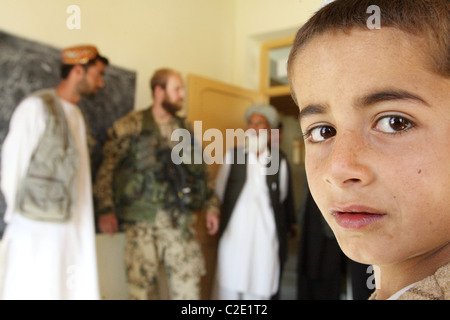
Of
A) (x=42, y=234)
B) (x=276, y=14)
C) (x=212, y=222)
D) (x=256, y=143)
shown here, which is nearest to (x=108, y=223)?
(x=42, y=234)

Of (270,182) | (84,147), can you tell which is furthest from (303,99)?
(270,182)

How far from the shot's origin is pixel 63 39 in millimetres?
1335

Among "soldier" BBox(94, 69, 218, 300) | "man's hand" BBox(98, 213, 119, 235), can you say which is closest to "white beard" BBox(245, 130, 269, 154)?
"soldier" BBox(94, 69, 218, 300)

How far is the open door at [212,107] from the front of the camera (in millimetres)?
1783

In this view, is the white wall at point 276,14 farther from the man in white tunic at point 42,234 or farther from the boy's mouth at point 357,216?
the man in white tunic at point 42,234

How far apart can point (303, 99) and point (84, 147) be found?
1.24 m

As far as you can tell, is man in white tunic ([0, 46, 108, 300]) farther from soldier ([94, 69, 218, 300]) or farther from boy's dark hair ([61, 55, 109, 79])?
soldier ([94, 69, 218, 300])

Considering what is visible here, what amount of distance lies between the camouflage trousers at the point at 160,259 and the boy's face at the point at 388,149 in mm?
1334

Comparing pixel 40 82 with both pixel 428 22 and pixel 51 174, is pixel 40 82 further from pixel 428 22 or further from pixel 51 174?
pixel 428 22

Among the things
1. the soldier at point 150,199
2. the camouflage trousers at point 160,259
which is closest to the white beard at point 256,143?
the soldier at point 150,199

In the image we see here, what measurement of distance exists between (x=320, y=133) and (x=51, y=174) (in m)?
1.09

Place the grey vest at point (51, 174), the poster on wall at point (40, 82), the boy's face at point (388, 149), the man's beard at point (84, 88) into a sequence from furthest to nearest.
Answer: the man's beard at point (84, 88) < the poster on wall at point (40, 82) < the grey vest at point (51, 174) < the boy's face at point (388, 149)

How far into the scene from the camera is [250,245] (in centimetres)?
165
